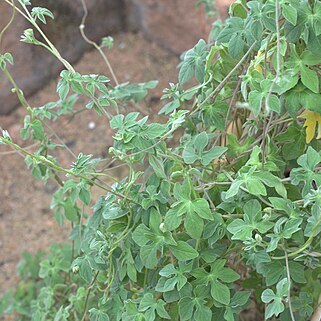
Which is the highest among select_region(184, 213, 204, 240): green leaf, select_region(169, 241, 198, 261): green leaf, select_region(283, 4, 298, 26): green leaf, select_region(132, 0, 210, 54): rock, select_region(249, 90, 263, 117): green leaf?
select_region(283, 4, 298, 26): green leaf

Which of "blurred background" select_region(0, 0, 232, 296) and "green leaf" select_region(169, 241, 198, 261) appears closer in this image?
"green leaf" select_region(169, 241, 198, 261)

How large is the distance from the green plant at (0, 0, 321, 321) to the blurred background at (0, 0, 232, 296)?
86 cm

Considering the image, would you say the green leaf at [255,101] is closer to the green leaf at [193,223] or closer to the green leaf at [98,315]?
the green leaf at [193,223]

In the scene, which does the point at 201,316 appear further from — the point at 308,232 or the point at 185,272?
the point at 308,232

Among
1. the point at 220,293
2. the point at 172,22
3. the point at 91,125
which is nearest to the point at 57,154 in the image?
the point at 91,125

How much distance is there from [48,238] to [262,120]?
1040 mm

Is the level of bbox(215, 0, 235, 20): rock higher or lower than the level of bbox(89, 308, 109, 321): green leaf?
lower

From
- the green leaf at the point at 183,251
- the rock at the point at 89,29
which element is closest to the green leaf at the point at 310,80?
the green leaf at the point at 183,251

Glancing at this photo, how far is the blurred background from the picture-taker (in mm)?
1886

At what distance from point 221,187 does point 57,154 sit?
1.17 m

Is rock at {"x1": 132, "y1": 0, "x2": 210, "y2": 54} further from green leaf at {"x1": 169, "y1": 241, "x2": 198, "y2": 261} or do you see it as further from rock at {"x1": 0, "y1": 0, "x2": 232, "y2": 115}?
green leaf at {"x1": 169, "y1": 241, "x2": 198, "y2": 261}

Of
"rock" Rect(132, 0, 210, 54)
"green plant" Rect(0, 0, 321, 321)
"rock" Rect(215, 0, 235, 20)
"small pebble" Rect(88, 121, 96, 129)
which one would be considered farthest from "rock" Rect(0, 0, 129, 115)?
"green plant" Rect(0, 0, 321, 321)

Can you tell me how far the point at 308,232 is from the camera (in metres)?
0.80

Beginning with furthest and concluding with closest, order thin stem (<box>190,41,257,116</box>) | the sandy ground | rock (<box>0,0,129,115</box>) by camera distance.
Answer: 1. rock (<box>0,0,129,115</box>)
2. the sandy ground
3. thin stem (<box>190,41,257,116</box>)
